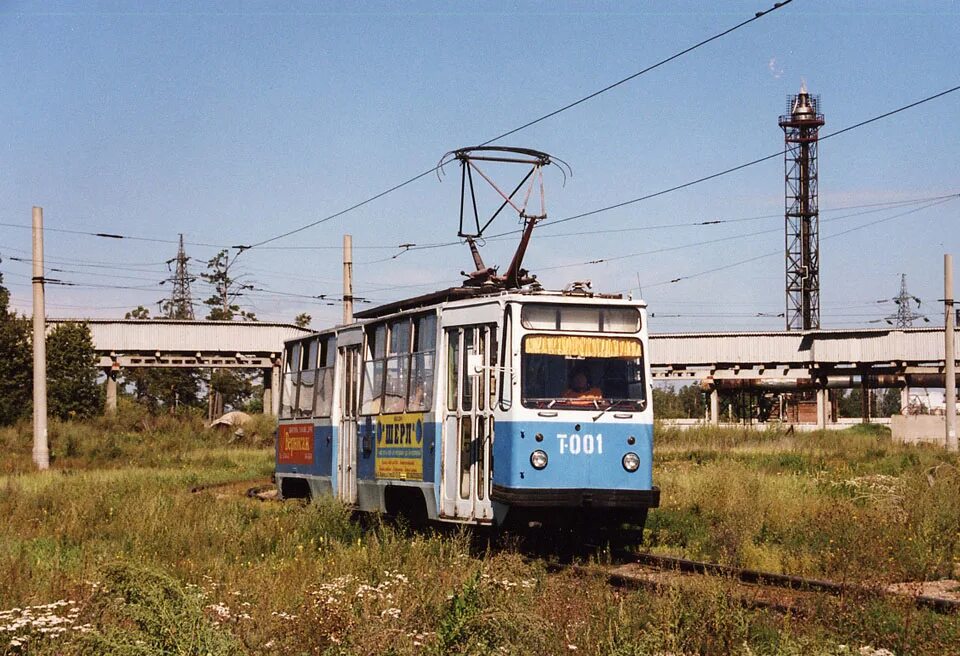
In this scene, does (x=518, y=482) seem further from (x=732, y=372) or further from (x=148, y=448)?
(x=732, y=372)

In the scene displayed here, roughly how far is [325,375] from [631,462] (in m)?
7.01

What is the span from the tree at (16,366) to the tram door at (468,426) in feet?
147

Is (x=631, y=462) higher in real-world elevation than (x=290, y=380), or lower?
lower

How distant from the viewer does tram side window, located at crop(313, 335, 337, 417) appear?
19641 millimetres

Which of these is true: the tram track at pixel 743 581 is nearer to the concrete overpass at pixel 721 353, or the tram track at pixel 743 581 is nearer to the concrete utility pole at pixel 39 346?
the concrete utility pole at pixel 39 346

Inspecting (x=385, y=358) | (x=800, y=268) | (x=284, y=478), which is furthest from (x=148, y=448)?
(x=800, y=268)

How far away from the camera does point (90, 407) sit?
59.2 meters

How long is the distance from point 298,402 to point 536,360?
820cm

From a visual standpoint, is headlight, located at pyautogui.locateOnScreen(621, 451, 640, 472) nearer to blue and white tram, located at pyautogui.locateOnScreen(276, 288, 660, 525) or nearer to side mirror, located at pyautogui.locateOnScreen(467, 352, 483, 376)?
blue and white tram, located at pyautogui.locateOnScreen(276, 288, 660, 525)

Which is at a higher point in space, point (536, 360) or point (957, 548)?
point (536, 360)

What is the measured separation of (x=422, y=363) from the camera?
1611cm

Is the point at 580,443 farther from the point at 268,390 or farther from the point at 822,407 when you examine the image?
the point at 268,390

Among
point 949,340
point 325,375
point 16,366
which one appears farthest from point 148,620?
point 16,366

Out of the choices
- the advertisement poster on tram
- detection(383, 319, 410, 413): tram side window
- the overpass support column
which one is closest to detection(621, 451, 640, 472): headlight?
the advertisement poster on tram
